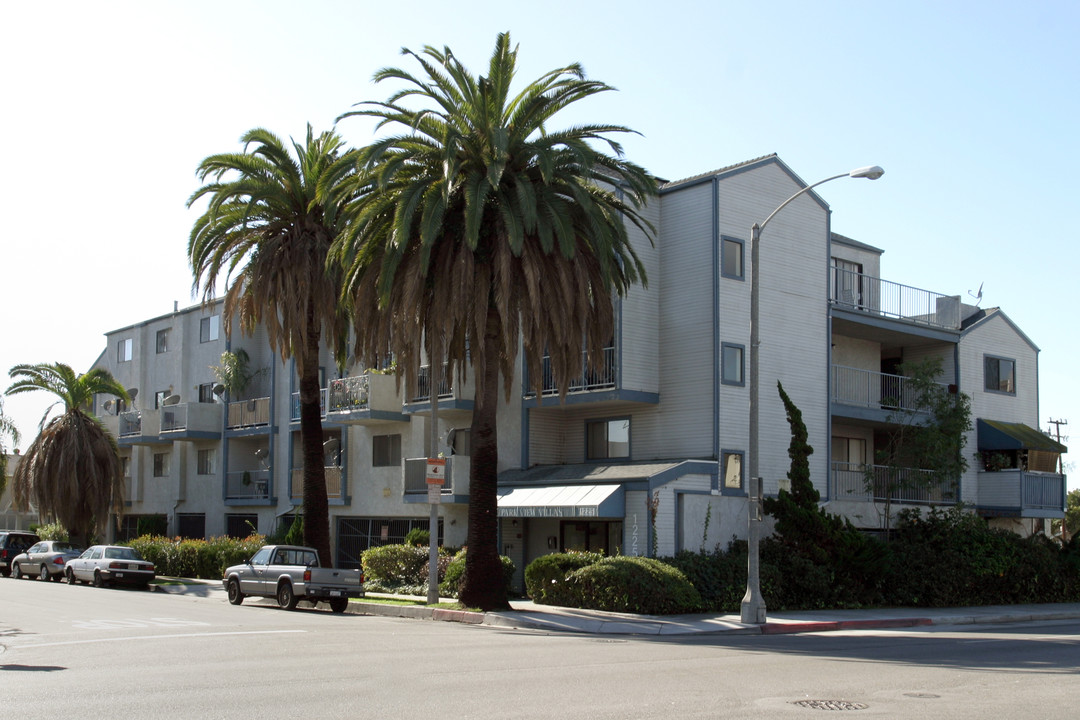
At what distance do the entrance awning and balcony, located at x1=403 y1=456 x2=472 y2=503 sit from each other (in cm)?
197

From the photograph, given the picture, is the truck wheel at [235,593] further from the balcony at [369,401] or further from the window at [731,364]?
the window at [731,364]

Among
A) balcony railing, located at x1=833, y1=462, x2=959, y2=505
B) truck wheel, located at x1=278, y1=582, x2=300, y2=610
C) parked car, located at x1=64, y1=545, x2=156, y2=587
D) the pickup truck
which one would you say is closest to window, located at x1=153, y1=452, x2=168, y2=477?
parked car, located at x1=64, y1=545, x2=156, y2=587

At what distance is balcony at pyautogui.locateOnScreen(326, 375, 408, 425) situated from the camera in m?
35.3

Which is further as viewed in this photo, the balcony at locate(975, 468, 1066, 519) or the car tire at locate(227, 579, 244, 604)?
the balcony at locate(975, 468, 1066, 519)

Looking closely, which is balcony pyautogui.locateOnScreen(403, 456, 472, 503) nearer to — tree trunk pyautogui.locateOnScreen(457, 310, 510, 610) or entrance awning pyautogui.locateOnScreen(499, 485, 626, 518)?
entrance awning pyautogui.locateOnScreen(499, 485, 626, 518)

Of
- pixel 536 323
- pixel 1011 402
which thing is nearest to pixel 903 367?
pixel 1011 402

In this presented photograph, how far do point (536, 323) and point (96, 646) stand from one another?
1105 centimetres

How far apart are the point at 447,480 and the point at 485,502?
7.20 meters

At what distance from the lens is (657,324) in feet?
101

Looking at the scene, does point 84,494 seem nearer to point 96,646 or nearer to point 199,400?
point 199,400

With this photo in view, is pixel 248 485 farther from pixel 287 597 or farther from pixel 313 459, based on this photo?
pixel 287 597

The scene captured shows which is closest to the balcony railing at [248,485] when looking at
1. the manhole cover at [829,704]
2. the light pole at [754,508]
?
the light pole at [754,508]

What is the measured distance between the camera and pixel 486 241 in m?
24.6

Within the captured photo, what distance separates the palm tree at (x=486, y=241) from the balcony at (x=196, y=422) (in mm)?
22055
